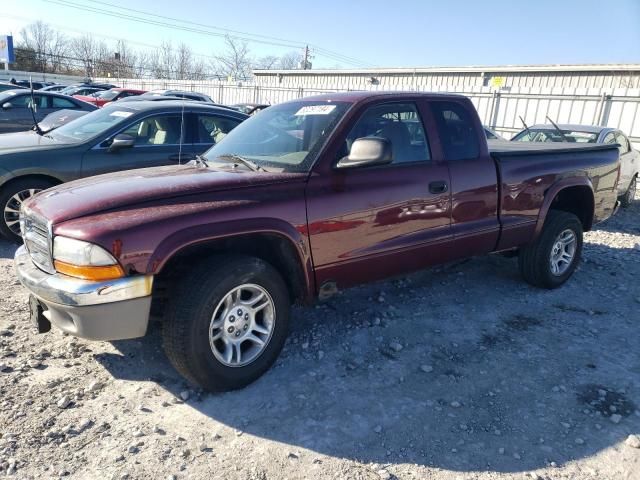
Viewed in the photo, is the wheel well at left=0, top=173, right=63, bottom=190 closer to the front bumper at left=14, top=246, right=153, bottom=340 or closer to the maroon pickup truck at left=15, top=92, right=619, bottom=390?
the maroon pickup truck at left=15, top=92, right=619, bottom=390

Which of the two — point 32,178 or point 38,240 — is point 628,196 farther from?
point 38,240

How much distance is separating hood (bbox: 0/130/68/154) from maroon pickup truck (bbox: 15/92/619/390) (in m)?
2.89

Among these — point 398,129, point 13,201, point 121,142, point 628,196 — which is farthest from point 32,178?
point 628,196

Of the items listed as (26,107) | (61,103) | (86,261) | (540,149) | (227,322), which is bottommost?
(227,322)

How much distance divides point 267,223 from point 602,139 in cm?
826

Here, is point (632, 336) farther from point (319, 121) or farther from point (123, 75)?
point (123, 75)

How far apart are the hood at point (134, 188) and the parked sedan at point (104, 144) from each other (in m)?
1.86

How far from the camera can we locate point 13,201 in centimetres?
567

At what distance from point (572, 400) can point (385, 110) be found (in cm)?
241

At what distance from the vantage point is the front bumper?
270 centimetres

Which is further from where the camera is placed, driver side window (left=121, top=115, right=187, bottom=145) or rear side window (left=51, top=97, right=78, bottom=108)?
rear side window (left=51, top=97, right=78, bottom=108)

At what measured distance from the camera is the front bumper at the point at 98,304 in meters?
2.70

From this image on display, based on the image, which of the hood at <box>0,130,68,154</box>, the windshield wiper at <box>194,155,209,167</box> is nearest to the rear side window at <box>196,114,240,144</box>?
the hood at <box>0,130,68,154</box>

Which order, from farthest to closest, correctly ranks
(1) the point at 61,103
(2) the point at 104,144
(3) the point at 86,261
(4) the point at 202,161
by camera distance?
(1) the point at 61,103 → (2) the point at 104,144 → (4) the point at 202,161 → (3) the point at 86,261
